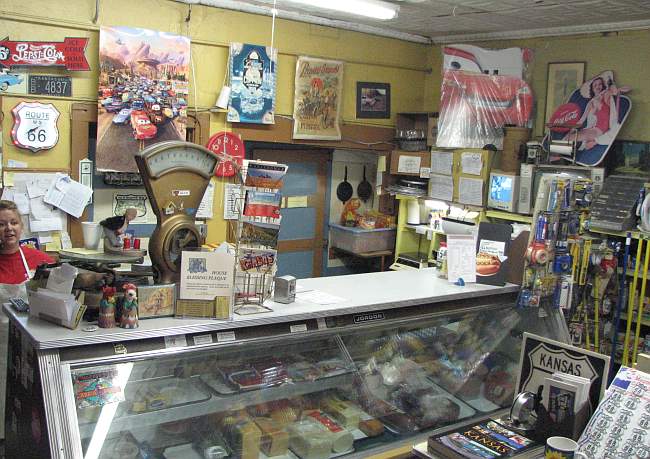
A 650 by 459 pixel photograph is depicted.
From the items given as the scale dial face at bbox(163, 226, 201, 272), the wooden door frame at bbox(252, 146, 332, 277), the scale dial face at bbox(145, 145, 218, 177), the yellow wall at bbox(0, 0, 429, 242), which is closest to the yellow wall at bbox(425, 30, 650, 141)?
the yellow wall at bbox(0, 0, 429, 242)

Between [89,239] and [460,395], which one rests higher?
[89,239]

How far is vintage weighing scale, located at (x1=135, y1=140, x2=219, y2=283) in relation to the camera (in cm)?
258

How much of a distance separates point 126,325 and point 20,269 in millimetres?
1749

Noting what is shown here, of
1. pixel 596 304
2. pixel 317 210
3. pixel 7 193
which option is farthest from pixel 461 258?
pixel 317 210

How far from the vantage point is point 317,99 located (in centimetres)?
638

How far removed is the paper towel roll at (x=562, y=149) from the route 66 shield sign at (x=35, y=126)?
4062mm

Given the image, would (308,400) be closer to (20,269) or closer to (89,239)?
(89,239)

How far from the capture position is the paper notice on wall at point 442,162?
20.8ft

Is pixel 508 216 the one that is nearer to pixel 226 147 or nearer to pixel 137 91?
pixel 226 147

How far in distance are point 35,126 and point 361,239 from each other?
3.26 meters

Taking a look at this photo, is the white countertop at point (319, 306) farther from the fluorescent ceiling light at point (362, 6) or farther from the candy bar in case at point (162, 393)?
the fluorescent ceiling light at point (362, 6)

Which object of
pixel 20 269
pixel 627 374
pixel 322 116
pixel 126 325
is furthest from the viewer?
pixel 322 116

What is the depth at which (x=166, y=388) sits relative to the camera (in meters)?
2.57

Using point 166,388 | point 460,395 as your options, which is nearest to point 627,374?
point 460,395
